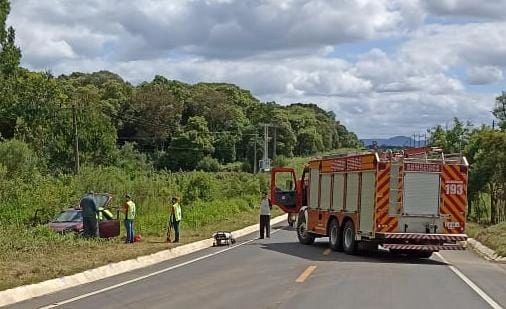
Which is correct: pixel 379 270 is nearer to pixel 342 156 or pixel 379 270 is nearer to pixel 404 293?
pixel 404 293

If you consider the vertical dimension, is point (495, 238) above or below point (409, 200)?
below

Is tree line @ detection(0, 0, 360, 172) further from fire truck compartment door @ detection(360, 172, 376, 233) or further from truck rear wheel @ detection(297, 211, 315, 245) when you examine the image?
fire truck compartment door @ detection(360, 172, 376, 233)

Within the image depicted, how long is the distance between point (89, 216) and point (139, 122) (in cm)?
7532

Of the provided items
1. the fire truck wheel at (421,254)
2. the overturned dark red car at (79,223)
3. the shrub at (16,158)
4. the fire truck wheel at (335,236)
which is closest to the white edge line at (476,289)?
the fire truck wheel at (421,254)

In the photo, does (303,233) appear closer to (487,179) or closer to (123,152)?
(487,179)

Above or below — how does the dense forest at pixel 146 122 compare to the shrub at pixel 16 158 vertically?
above

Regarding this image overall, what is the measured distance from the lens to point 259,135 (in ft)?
347

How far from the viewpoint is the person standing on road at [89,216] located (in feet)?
79.6

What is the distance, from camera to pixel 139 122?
99.0 meters

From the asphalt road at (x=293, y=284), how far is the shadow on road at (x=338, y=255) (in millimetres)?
36

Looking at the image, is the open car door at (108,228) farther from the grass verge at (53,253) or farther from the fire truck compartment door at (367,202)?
the fire truck compartment door at (367,202)

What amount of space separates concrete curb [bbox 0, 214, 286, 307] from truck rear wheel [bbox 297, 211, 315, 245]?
3.72 metres

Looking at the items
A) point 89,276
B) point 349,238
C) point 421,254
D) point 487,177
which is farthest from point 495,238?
point 487,177

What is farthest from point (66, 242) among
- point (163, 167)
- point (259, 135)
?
point (259, 135)
